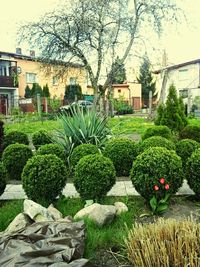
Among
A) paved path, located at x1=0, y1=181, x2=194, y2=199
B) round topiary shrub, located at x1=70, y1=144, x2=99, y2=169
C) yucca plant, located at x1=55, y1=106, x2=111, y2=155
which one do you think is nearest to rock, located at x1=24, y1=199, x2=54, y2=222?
paved path, located at x1=0, y1=181, x2=194, y2=199

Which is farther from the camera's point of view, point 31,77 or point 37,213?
point 31,77

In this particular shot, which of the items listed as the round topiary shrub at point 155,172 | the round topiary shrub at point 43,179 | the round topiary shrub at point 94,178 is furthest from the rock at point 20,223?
the round topiary shrub at point 155,172

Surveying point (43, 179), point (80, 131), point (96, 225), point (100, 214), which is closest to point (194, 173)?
point (100, 214)

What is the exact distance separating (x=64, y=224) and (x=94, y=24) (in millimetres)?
12257

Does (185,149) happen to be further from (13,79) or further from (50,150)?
(13,79)

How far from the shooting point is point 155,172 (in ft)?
15.3

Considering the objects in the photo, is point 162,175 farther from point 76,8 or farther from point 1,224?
point 76,8

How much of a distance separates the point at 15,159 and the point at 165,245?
4744 mm

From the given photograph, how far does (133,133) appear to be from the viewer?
1509cm

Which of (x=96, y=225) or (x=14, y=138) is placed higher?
(x=14, y=138)

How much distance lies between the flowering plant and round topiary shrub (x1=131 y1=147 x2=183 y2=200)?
0.05 ft

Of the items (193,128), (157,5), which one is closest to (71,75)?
(157,5)

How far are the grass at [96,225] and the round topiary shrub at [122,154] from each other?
1.58 meters

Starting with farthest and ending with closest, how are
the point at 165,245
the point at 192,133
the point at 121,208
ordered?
the point at 192,133
the point at 121,208
the point at 165,245
